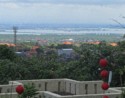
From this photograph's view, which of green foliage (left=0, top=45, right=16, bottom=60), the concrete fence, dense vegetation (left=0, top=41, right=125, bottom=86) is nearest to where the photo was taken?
the concrete fence

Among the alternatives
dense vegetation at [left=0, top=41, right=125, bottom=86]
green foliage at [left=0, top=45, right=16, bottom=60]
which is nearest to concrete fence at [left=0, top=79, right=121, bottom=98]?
dense vegetation at [left=0, top=41, right=125, bottom=86]

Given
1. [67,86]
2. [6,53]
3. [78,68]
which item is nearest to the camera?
[67,86]

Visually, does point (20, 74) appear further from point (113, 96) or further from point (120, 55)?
point (113, 96)

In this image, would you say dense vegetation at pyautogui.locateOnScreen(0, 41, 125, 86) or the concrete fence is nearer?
the concrete fence

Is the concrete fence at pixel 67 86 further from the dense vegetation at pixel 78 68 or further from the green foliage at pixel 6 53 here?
the green foliage at pixel 6 53

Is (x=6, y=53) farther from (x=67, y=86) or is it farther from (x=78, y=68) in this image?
(x=67, y=86)

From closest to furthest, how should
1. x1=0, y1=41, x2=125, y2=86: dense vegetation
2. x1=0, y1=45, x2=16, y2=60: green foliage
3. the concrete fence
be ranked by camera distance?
the concrete fence < x1=0, y1=41, x2=125, y2=86: dense vegetation < x1=0, y1=45, x2=16, y2=60: green foliage

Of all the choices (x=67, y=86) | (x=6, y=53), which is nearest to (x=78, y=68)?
(x=67, y=86)

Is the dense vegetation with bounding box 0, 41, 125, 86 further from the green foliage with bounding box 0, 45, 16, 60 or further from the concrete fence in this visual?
the concrete fence

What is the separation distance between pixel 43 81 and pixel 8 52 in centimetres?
891

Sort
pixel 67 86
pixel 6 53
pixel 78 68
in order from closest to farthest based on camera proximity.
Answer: pixel 67 86
pixel 78 68
pixel 6 53

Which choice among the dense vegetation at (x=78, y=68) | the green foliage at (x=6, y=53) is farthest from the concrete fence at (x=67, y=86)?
the green foliage at (x=6, y=53)

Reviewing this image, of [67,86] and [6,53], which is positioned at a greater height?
[6,53]

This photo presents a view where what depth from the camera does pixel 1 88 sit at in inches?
561
